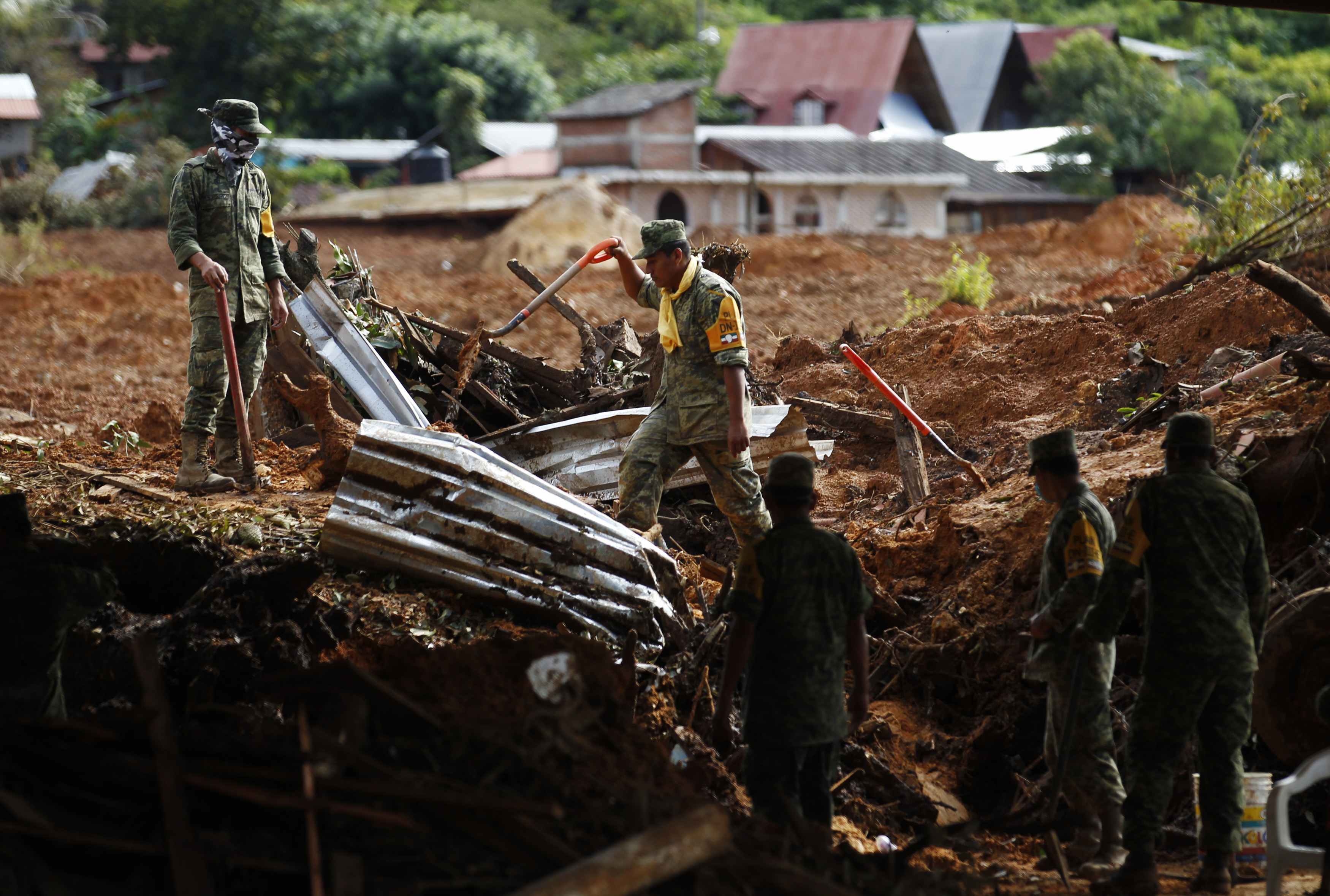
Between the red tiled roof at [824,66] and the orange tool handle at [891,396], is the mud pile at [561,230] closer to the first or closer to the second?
the orange tool handle at [891,396]

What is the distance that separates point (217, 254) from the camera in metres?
6.98

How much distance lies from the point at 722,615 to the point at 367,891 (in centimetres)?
303

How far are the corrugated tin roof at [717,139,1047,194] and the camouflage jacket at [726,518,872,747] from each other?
32.5m

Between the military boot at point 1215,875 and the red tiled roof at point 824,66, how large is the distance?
155 ft

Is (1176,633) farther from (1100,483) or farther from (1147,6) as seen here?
(1147,6)

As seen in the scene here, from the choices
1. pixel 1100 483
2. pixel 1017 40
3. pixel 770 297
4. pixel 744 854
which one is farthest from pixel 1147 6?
pixel 744 854

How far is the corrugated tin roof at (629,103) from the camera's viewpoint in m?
35.8

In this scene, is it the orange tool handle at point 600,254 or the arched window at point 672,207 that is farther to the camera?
the arched window at point 672,207

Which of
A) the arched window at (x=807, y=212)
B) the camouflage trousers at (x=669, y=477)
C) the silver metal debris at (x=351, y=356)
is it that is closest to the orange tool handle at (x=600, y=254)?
the camouflage trousers at (x=669, y=477)

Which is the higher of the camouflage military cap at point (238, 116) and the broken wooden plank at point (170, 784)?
the camouflage military cap at point (238, 116)

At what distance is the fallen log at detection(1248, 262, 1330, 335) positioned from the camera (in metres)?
7.13

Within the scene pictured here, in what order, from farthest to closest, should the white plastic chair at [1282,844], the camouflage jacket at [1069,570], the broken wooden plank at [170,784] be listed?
the camouflage jacket at [1069,570] < the white plastic chair at [1282,844] < the broken wooden plank at [170,784]

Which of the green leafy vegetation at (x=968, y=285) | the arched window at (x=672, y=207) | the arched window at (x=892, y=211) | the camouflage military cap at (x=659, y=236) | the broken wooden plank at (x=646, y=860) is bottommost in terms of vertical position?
the arched window at (x=892, y=211)

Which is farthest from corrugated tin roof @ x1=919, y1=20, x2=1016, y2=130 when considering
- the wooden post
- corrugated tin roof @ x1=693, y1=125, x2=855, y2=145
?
the wooden post
